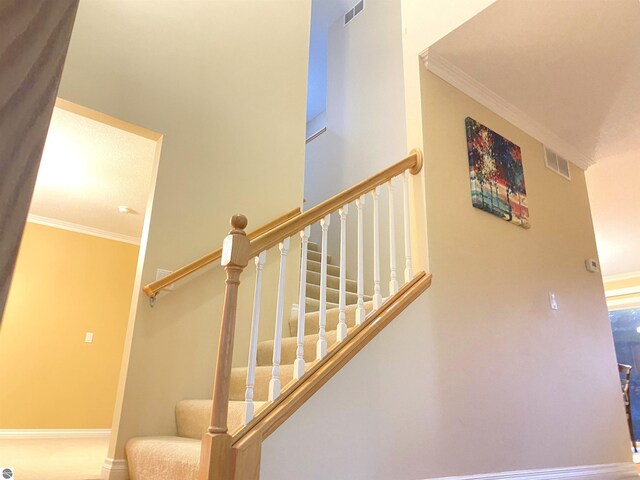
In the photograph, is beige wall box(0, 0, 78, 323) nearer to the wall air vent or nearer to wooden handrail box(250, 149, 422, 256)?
wooden handrail box(250, 149, 422, 256)

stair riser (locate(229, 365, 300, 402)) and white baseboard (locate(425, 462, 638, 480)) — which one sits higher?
stair riser (locate(229, 365, 300, 402))

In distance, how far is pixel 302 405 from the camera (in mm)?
1723

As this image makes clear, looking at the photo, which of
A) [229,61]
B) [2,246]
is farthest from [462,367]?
[229,61]

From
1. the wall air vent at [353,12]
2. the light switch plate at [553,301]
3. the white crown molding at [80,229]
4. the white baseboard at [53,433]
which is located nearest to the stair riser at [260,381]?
the light switch plate at [553,301]

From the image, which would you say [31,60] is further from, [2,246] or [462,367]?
[462,367]

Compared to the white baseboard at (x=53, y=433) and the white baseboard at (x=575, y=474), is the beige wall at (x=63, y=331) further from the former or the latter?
the white baseboard at (x=575, y=474)

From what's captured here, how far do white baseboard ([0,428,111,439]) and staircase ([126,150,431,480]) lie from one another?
9.64ft

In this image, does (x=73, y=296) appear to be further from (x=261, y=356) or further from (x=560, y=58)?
(x=560, y=58)

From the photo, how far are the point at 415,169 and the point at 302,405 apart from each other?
146 centimetres

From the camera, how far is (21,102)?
317 millimetres

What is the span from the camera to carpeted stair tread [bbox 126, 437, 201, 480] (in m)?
1.73

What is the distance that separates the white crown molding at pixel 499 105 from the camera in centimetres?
281

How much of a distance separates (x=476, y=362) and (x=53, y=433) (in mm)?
4345

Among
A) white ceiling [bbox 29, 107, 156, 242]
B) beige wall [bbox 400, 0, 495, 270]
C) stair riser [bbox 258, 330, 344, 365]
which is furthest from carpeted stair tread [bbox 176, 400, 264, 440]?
white ceiling [bbox 29, 107, 156, 242]
